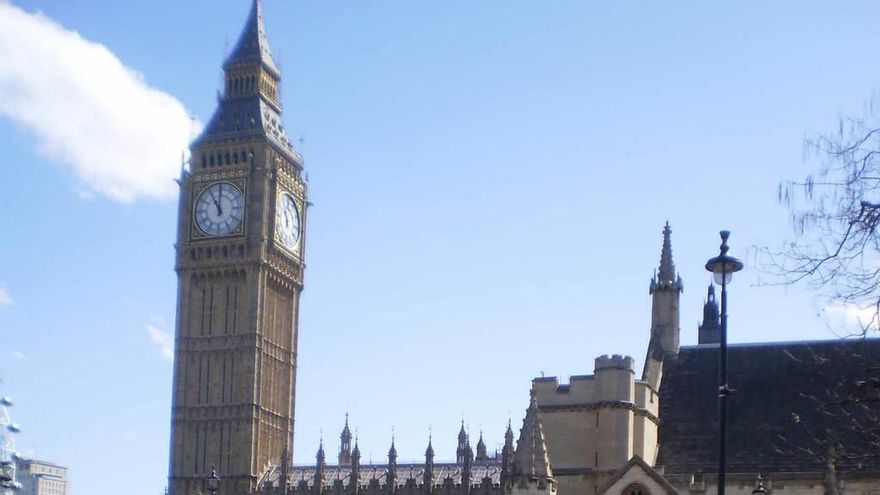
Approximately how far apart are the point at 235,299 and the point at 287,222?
6.85 metres

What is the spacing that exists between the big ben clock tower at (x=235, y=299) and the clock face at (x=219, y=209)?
0.07 meters

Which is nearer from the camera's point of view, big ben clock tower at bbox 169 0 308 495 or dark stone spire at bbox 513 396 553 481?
dark stone spire at bbox 513 396 553 481

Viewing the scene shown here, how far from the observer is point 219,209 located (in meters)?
99.3

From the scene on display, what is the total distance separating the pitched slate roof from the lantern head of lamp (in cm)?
2313

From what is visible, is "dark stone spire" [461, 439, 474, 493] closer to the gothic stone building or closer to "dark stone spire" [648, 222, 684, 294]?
the gothic stone building

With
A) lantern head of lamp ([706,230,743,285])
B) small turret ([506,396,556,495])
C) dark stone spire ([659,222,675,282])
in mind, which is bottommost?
small turret ([506,396,556,495])

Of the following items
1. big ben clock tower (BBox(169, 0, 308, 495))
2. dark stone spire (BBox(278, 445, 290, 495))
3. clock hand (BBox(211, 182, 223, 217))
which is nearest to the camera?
dark stone spire (BBox(278, 445, 290, 495))

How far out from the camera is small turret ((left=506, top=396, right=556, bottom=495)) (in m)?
43.1

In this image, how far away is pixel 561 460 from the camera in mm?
47844

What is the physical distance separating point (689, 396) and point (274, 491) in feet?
143

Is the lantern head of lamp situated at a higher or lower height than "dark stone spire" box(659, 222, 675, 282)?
lower

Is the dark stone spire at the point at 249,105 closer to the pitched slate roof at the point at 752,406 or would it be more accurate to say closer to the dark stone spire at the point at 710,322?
the dark stone spire at the point at 710,322

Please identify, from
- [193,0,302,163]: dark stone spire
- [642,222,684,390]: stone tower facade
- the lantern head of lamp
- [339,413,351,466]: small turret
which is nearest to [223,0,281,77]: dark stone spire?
[193,0,302,163]: dark stone spire

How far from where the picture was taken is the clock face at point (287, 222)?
10062 cm
